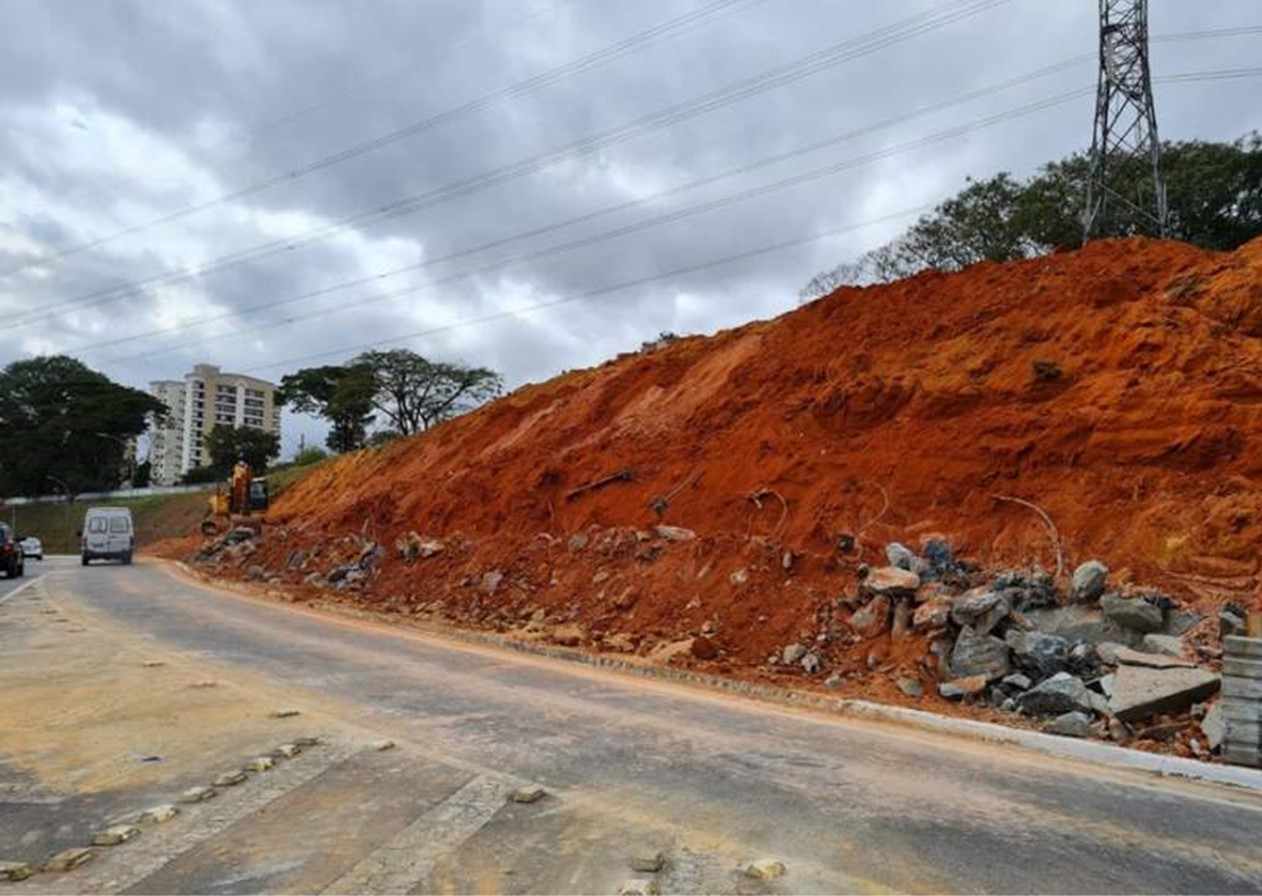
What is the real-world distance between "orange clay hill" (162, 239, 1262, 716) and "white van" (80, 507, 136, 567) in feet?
42.6

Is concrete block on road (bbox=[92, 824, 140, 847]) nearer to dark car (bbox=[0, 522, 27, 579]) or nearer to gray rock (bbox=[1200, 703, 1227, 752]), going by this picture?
gray rock (bbox=[1200, 703, 1227, 752])

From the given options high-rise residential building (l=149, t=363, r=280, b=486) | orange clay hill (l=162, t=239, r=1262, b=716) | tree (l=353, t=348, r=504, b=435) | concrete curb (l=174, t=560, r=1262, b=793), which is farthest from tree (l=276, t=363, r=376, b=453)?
high-rise residential building (l=149, t=363, r=280, b=486)

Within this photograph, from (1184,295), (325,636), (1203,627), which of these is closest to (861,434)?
(1184,295)

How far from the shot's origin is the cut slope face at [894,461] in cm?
1254

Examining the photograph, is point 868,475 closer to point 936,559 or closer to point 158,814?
point 936,559

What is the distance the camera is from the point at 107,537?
1330 inches

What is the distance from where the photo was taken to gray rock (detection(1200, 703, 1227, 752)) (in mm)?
7523

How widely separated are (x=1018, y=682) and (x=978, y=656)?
606mm

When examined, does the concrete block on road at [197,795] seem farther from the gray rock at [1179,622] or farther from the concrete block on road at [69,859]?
the gray rock at [1179,622]

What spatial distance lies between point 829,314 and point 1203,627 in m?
13.4

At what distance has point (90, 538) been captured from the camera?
33625 mm

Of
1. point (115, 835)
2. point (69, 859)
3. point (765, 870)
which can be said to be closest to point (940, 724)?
point (765, 870)

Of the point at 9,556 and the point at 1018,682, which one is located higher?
the point at 9,556

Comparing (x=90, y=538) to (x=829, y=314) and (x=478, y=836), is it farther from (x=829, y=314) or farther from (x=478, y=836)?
→ (x=478, y=836)
